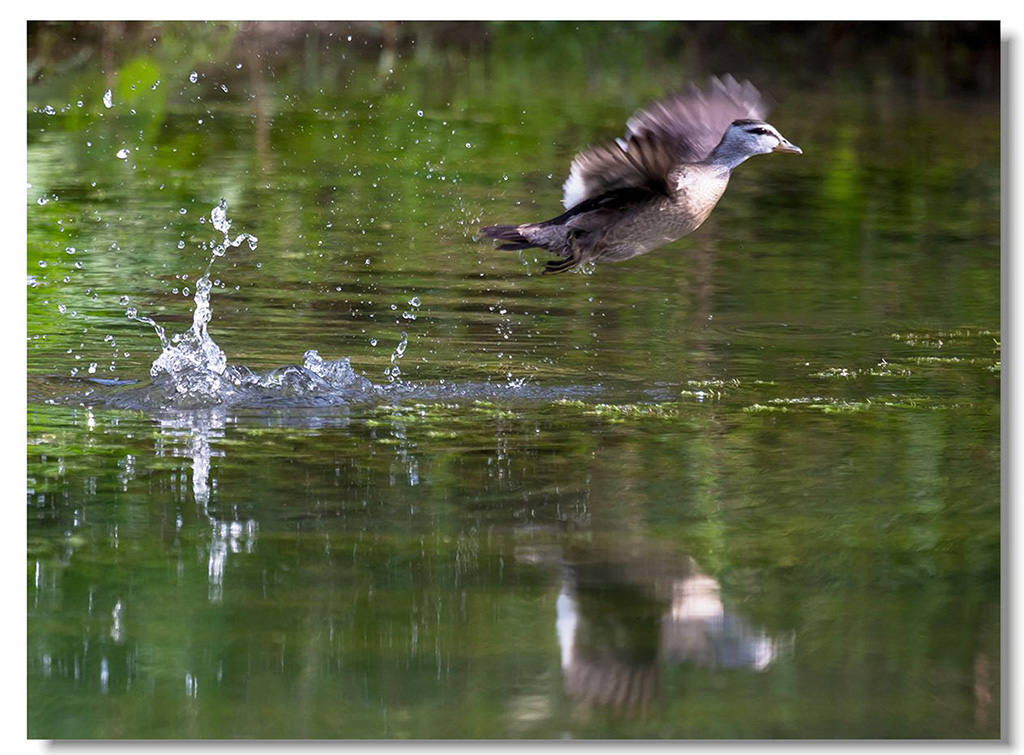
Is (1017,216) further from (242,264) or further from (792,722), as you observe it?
(242,264)

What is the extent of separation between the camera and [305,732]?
11.3ft

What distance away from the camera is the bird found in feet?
15.5

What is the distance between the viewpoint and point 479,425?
4.90 meters

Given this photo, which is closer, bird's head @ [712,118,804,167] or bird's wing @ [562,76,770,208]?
bird's wing @ [562,76,770,208]

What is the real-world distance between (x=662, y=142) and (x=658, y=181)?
0.11 metres

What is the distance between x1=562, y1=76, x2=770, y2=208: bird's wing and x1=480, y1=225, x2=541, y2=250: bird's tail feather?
0.16 metres

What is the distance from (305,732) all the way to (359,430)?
60.2 inches

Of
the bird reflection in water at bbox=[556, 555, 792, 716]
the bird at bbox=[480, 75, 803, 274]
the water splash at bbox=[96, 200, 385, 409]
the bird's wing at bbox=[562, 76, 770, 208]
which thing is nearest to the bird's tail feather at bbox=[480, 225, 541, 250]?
the bird at bbox=[480, 75, 803, 274]

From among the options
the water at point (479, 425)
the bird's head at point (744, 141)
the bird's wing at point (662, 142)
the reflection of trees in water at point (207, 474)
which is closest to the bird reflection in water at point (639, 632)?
the water at point (479, 425)

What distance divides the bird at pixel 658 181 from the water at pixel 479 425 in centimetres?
50

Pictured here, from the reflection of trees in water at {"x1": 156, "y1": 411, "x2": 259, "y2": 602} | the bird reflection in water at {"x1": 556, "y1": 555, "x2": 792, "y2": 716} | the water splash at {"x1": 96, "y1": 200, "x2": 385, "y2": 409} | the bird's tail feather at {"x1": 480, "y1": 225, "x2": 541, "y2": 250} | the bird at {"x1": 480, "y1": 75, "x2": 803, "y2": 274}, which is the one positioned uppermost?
the bird at {"x1": 480, "y1": 75, "x2": 803, "y2": 274}

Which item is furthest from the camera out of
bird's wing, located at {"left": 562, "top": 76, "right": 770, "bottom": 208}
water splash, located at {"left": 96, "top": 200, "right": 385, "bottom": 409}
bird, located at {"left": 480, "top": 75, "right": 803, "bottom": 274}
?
water splash, located at {"left": 96, "top": 200, "right": 385, "bottom": 409}

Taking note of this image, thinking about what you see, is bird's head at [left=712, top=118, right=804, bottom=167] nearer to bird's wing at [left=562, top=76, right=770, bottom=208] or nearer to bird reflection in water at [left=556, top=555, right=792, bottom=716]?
bird's wing at [left=562, top=76, right=770, bottom=208]

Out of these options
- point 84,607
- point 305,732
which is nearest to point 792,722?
point 305,732
